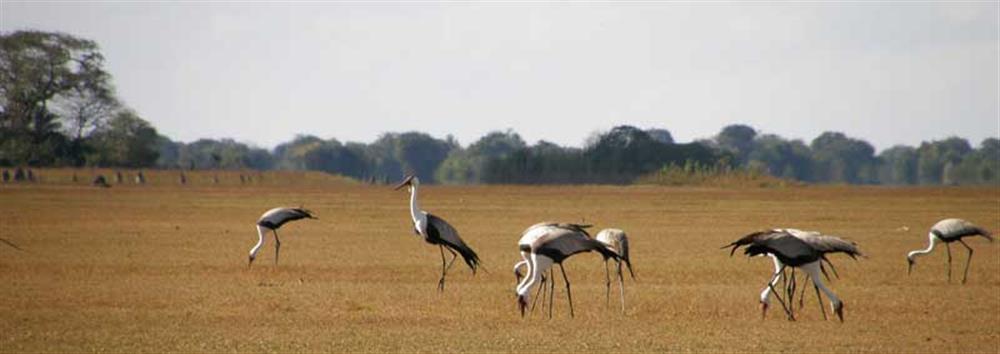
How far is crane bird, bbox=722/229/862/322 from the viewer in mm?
14633

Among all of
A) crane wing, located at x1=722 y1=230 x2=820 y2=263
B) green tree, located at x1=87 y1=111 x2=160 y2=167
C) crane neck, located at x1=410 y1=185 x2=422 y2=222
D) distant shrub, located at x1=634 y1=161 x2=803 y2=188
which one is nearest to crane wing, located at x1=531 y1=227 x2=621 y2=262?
crane wing, located at x1=722 y1=230 x2=820 y2=263

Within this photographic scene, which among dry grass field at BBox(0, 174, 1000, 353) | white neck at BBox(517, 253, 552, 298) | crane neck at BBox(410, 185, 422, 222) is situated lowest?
dry grass field at BBox(0, 174, 1000, 353)

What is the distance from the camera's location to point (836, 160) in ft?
442

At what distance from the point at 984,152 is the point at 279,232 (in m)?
92.2

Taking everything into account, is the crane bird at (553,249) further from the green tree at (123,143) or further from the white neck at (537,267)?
the green tree at (123,143)

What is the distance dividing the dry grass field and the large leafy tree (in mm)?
31911

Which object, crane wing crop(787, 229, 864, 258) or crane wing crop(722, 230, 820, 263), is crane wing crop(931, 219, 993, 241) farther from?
crane wing crop(722, 230, 820, 263)

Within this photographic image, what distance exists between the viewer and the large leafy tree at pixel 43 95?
66688 mm

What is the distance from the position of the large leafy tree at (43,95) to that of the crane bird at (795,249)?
5655cm

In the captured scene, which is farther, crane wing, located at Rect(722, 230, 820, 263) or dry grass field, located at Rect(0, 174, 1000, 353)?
crane wing, located at Rect(722, 230, 820, 263)

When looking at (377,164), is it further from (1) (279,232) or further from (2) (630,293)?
(2) (630,293)

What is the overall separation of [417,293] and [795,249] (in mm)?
4621

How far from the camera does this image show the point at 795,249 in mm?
14883

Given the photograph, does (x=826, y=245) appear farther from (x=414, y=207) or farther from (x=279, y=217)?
(x=279, y=217)
